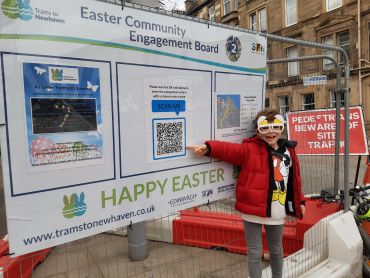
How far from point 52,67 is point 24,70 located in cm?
14

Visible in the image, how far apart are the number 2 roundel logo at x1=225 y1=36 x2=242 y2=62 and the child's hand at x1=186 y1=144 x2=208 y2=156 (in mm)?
752

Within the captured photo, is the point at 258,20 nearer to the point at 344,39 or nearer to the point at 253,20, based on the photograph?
the point at 253,20

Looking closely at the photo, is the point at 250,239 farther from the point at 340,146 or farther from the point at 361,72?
the point at 361,72

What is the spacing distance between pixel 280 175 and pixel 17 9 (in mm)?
2101

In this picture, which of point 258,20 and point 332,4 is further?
point 258,20

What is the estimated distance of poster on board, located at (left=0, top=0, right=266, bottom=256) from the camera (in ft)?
5.84

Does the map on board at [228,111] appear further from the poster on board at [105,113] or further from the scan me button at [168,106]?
the scan me button at [168,106]

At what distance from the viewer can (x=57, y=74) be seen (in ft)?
6.10

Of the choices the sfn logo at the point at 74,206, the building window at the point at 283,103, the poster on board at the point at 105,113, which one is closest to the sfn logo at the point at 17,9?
the poster on board at the point at 105,113

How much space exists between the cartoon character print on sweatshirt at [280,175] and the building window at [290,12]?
78.2 ft

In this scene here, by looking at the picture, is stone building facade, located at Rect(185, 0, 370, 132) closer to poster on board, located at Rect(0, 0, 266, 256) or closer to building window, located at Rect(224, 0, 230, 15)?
building window, located at Rect(224, 0, 230, 15)

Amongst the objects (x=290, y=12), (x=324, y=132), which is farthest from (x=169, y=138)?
(x=290, y=12)

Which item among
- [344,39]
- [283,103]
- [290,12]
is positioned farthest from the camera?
[290,12]

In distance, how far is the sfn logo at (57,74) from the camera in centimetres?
184
